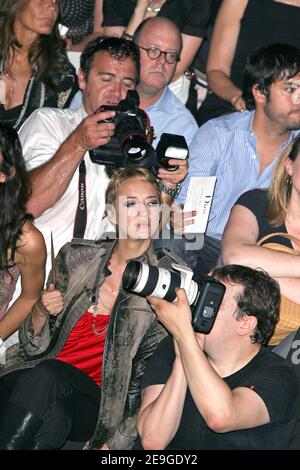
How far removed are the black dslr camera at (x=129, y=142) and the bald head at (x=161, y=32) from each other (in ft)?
2.93

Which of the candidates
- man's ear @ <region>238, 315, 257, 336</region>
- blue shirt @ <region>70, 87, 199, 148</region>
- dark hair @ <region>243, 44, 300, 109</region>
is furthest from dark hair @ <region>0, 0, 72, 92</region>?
man's ear @ <region>238, 315, 257, 336</region>

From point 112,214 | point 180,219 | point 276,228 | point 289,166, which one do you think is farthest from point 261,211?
point 112,214

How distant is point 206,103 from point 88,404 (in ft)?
7.29

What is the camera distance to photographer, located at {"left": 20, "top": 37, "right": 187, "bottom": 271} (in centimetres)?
473

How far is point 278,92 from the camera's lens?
5246 mm

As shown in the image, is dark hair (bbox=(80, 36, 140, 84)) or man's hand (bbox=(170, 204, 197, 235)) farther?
dark hair (bbox=(80, 36, 140, 84))

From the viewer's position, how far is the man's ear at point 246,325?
3.95 m

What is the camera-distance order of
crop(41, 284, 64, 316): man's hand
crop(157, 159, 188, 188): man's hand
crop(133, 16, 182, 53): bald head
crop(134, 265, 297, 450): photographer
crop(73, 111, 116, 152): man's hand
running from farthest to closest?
crop(133, 16, 182, 53): bald head → crop(157, 159, 188, 188): man's hand → crop(73, 111, 116, 152): man's hand → crop(41, 284, 64, 316): man's hand → crop(134, 265, 297, 450): photographer

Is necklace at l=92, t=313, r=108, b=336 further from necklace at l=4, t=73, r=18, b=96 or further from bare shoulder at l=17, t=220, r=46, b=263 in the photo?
necklace at l=4, t=73, r=18, b=96

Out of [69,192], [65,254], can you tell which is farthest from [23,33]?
[65,254]

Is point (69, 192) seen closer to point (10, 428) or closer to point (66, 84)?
point (66, 84)

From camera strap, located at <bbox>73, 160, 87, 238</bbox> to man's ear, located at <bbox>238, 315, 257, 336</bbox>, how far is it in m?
1.17

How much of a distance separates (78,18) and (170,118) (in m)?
1.07

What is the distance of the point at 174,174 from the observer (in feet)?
15.6
